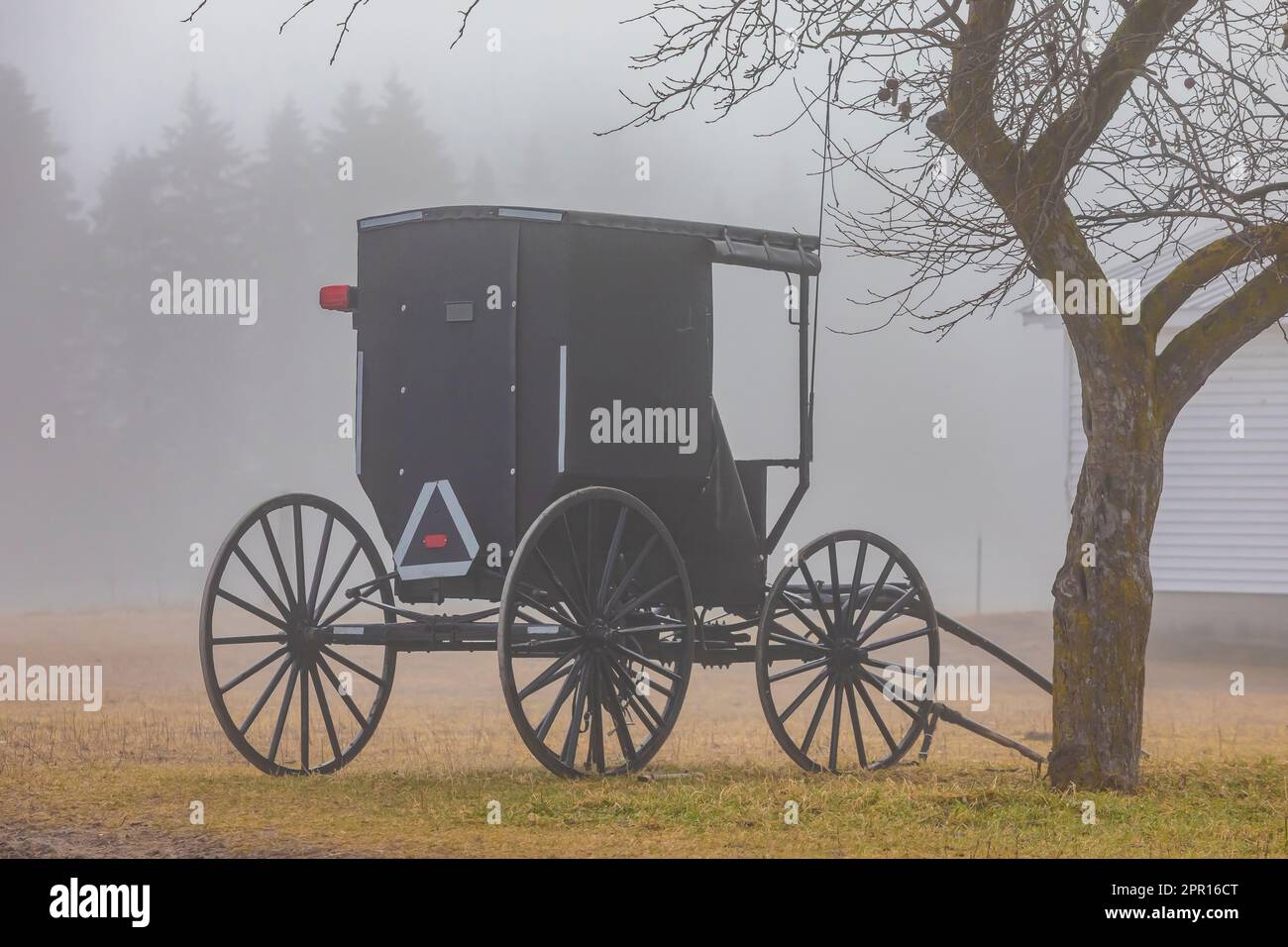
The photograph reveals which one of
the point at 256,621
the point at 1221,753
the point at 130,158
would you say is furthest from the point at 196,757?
the point at 130,158

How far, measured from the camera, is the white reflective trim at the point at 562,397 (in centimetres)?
851

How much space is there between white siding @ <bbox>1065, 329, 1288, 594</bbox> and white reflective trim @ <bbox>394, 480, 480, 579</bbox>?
1402 centimetres

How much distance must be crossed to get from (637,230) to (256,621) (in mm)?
24206

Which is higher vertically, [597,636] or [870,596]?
[870,596]

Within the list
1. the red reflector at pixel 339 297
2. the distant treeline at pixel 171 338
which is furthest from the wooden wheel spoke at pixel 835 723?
the distant treeline at pixel 171 338

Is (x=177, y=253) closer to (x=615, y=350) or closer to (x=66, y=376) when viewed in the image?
(x=66, y=376)

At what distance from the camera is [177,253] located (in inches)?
1436

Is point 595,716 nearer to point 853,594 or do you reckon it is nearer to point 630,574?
point 630,574

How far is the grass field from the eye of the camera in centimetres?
700

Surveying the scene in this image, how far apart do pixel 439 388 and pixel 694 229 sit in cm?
178

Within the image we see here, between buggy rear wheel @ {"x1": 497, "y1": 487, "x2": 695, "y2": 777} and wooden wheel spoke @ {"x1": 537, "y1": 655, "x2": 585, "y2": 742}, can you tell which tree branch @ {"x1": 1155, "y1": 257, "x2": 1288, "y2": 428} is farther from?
wooden wheel spoke @ {"x1": 537, "y1": 655, "x2": 585, "y2": 742}

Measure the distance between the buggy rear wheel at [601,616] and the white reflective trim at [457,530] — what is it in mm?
360

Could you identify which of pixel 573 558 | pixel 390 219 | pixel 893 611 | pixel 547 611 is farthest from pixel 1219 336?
pixel 390 219

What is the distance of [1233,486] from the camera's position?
2125cm
